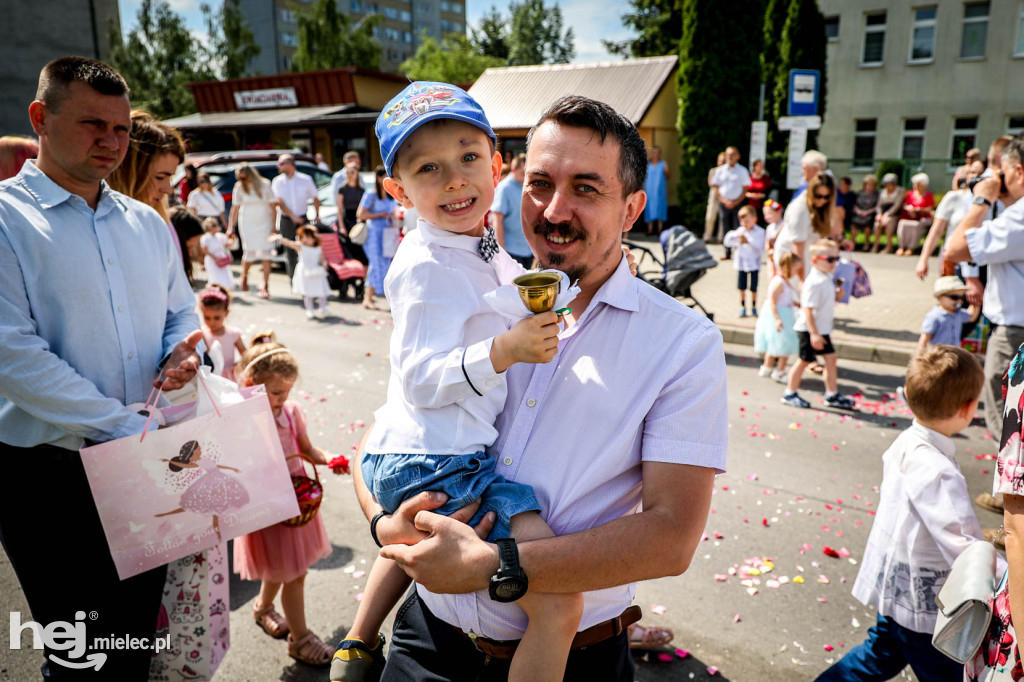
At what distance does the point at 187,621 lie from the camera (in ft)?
8.82

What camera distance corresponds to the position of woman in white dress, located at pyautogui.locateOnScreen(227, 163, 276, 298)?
12086 millimetres

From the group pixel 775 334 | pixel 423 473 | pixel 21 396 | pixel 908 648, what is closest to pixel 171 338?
pixel 21 396

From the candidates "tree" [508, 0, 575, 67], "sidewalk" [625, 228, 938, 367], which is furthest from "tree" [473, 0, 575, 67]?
"sidewalk" [625, 228, 938, 367]

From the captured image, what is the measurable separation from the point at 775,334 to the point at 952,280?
66.5 inches

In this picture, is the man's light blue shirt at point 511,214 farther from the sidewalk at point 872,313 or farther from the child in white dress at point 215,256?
the child in white dress at point 215,256

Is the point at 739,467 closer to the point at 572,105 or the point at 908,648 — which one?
the point at 908,648

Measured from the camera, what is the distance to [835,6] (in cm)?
2806

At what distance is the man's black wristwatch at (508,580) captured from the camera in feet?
5.07

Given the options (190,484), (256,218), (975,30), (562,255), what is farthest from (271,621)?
(975,30)

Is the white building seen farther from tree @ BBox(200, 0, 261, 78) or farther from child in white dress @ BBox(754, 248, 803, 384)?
tree @ BBox(200, 0, 261, 78)

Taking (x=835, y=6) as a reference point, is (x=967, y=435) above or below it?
below

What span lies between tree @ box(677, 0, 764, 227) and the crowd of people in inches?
727

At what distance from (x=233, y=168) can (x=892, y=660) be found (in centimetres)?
1604

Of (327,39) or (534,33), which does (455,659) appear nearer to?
(327,39)
